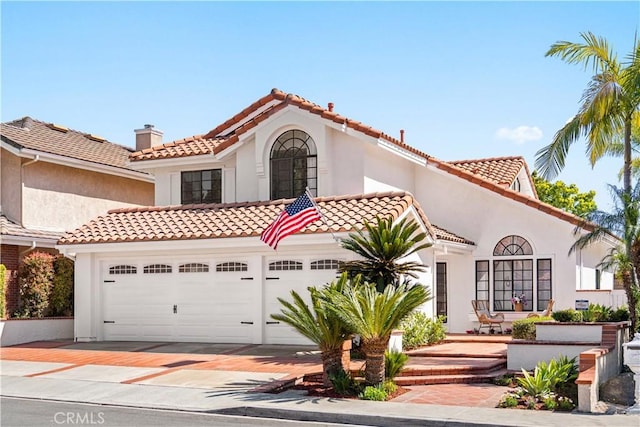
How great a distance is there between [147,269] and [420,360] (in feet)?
27.5

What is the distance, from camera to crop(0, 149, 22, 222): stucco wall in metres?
25.7

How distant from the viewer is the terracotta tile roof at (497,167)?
1075 inches

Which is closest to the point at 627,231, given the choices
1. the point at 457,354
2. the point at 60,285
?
the point at 457,354

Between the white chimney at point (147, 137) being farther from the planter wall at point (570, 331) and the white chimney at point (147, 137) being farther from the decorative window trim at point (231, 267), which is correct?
the planter wall at point (570, 331)

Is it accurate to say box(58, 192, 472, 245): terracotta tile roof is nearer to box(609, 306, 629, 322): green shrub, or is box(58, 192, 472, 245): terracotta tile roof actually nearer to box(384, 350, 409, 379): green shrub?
box(384, 350, 409, 379): green shrub

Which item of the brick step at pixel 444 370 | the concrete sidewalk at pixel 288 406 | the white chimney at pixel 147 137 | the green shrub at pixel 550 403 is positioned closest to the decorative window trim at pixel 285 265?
the brick step at pixel 444 370

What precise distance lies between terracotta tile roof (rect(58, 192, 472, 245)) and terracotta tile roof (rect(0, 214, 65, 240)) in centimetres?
223

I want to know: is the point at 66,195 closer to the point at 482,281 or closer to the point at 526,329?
the point at 482,281

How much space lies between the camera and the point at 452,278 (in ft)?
81.0

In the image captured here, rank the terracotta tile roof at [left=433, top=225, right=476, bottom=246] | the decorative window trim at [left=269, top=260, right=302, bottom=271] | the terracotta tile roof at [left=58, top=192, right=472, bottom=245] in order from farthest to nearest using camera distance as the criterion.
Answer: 1. the terracotta tile roof at [left=433, top=225, right=476, bottom=246]
2. the decorative window trim at [left=269, top=260, right=302, bottom=271]
3. the terracotta tile roof at [left=58, top=192, right=472, bottom=245]

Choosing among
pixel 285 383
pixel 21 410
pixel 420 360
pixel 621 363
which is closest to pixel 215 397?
pixel 285 383

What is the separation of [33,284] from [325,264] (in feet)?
30.7

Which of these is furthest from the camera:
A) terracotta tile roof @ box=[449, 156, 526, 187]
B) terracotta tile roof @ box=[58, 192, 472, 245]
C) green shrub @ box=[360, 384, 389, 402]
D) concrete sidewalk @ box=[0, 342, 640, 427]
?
terracotta tile roof @ box=[449, 156, 526, 187]

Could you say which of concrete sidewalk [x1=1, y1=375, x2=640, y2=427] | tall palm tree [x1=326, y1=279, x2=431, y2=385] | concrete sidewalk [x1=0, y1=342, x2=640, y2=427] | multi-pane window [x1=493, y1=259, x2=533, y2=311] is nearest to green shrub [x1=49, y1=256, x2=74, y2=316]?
concrete sidewalk [x1=0, y1=342, x2=640, y2=427]
